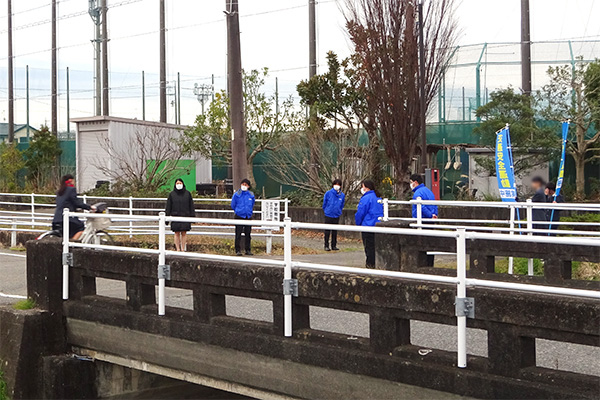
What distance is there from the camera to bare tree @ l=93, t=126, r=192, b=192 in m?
32.1

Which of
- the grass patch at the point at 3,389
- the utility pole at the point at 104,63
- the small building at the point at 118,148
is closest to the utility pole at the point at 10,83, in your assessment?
the utility pole at the point at 104,63

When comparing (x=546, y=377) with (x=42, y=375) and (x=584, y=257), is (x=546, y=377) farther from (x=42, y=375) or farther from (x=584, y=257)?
(x=42, y=375)

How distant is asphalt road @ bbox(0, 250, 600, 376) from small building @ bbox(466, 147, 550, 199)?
1769 cm

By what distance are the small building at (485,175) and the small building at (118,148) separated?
38.2 feet

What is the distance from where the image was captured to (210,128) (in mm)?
33250

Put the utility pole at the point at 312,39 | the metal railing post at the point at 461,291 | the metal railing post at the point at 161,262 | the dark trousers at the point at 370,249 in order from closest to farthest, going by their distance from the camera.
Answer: the metal railing post at the point at 461,291 → the metal railing post at the point at 161,262 → the dark trousers at the point at 370,249 → the utility pole at the point at 312,39

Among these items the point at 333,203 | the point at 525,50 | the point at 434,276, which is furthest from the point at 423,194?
the point at 525,50

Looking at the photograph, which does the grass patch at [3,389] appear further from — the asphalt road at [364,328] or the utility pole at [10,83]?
the utility pole at [10,83]

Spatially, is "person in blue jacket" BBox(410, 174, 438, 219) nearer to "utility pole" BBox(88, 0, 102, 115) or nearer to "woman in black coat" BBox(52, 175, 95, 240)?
"woman in black coat" BBox(52, 175, 95, 240)

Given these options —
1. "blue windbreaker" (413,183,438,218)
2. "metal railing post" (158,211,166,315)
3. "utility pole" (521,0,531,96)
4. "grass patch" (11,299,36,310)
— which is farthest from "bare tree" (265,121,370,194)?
"metal railing post" (158,211,166,315)

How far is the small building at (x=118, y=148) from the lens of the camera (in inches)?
1298

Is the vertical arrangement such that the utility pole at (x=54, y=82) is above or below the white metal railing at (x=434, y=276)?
above

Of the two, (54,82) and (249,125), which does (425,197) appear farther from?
(54,82)

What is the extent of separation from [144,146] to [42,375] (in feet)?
78.0
